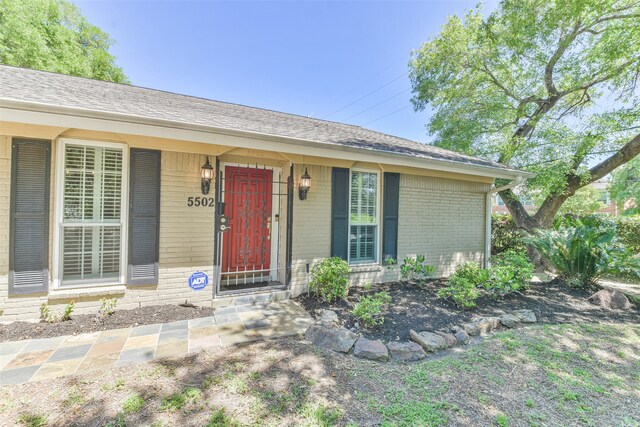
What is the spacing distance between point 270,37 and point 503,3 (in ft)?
26.1

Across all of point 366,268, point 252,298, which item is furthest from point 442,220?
point 252,298

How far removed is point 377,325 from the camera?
358 cm

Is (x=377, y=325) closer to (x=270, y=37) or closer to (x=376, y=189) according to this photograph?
(x=376, y=189)

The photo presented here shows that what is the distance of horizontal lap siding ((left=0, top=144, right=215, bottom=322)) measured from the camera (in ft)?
12.0

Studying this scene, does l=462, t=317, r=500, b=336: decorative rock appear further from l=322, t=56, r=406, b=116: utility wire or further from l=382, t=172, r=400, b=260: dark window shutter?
l=322, t=56, r=406, b=116: utility wire

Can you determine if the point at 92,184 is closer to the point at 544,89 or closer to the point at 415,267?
the point at 415,267

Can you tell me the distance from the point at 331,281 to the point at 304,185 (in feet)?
5.64

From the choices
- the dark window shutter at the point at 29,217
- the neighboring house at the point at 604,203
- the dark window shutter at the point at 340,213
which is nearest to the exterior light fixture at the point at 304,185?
the dark window shutter at the point at 340,213

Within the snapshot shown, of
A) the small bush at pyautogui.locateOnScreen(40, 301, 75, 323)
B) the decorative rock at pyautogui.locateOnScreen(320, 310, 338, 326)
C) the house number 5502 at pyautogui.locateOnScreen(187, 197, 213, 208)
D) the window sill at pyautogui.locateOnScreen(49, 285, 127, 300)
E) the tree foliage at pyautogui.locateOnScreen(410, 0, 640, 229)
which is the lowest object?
the decorative rock at pyautogui.locateOnScreen(320, 310, 338, 326)

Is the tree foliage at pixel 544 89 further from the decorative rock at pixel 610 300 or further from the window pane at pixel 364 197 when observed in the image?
the window pane at pixel 364 197

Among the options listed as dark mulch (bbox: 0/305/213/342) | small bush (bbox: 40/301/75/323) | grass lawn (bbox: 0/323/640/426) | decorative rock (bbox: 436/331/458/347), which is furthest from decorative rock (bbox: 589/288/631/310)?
small bush (bbox: 40/301/75/323)

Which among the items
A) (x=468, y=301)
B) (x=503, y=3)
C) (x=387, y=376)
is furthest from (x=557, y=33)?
(x=387, y=376)

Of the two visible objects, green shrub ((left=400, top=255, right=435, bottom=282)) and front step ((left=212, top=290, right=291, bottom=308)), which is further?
green shrub ((left=400, top=255, right=435, bottom=282))

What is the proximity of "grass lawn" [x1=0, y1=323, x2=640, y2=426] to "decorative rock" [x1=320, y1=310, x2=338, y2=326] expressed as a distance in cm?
62
